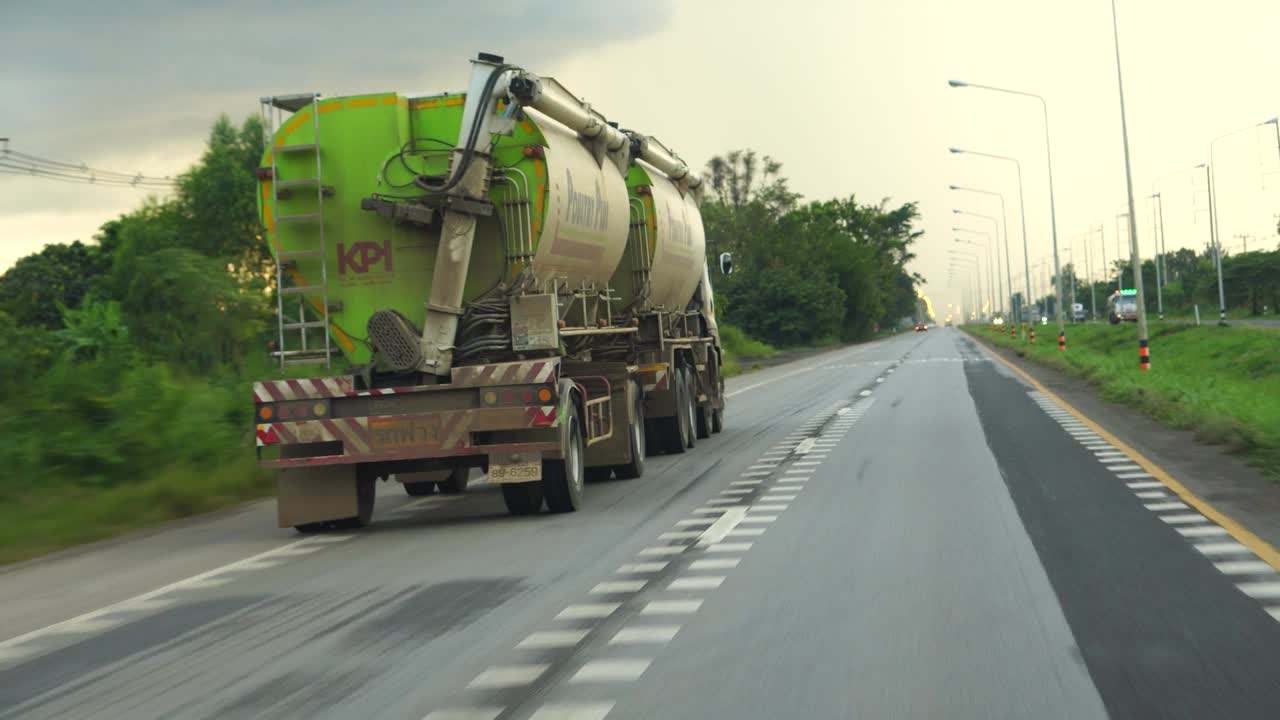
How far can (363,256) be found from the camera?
11.6m

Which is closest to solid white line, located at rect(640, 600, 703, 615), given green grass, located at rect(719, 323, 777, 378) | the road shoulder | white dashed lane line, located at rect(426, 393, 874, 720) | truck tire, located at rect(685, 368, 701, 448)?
white dashed lane line, located at rect(426, 393, 874, 720)

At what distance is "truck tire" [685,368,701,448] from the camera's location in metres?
18.8

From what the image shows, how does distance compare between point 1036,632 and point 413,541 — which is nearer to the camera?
point 1036,632

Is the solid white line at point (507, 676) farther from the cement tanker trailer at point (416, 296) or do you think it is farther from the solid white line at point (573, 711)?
the cement tanker trailer at point (416, 296)

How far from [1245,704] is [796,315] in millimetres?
90550

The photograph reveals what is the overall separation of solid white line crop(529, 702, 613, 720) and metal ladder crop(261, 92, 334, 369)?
6.91m

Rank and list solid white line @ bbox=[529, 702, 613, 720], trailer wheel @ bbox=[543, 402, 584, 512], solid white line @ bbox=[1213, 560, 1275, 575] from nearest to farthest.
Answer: solid white line @ bbox=[529, 702, 613, 720] < solid white line @ bbox=[1213, 560, 1275, 575] < trailer wheel @ bbox=[543, 402, 584, 512]

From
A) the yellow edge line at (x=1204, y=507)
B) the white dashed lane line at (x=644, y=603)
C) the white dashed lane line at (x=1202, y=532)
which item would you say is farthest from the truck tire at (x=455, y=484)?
the yellow edge line at (x=1204, y=507)

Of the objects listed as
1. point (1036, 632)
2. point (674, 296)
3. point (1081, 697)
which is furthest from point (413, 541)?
point (674, 296)

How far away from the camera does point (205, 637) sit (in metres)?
7.11

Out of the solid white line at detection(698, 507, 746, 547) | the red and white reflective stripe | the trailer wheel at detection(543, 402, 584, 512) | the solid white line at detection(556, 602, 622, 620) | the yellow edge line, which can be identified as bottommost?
the yellow edge line

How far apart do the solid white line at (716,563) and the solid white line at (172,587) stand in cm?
318

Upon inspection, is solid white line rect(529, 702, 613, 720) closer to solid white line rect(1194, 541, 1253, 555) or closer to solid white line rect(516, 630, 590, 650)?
solid white line rect(516, 630, 590, 650)

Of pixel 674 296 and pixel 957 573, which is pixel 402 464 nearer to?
pixel 957 573
